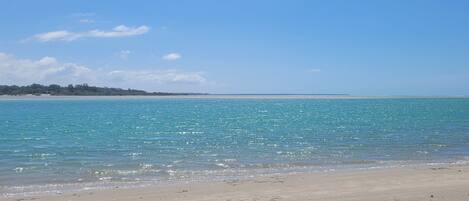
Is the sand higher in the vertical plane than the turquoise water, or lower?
higher

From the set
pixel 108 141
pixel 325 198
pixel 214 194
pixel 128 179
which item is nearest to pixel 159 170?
pixel 128 179

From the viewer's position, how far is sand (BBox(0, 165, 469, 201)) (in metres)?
12.7

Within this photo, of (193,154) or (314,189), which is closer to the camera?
(314,189)

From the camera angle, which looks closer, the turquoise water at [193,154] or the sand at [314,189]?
the sand at [314,189]

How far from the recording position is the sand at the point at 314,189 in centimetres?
1268

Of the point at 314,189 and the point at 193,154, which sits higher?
the point at 314,189

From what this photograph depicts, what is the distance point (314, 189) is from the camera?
546 inches

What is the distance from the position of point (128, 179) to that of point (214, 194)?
4.34 meters

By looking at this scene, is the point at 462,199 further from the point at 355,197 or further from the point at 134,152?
the point at 134,152

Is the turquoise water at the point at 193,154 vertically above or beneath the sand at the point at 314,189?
beneath

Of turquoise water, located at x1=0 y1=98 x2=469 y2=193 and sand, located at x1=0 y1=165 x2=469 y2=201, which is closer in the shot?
sand, located at x1=0 y1=165 x2=469 y2=201

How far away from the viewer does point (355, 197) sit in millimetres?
12578

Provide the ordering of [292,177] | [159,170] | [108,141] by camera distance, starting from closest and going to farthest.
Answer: [292,177], [159,170], [108,141]

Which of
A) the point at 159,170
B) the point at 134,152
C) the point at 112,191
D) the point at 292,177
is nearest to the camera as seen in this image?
the point at 112,191
